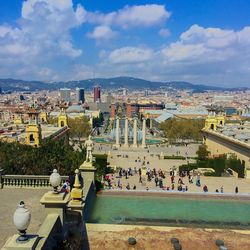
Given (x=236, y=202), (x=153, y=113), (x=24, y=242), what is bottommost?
(x=153, y=113)

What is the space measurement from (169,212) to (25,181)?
19.3 feet

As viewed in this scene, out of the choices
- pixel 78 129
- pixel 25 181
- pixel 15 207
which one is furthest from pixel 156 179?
pixel 78 129

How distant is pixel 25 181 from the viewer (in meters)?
14.9

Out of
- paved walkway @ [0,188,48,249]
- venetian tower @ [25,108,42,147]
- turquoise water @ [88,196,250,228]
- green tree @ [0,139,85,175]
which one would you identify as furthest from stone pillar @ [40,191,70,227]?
venetian tower @ [25,108,42,147]

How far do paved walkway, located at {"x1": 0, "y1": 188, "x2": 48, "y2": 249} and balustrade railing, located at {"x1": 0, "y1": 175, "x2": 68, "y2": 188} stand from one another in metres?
0.31

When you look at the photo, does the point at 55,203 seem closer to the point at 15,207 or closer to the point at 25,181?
the point at 15,207

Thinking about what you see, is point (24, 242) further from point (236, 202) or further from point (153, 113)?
point (153, 113)

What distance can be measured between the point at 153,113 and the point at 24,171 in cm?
13780

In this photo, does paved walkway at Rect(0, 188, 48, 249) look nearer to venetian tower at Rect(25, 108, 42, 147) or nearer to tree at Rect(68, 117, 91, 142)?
venetian tower at Rect(25, 108, 42, 147)

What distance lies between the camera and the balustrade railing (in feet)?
48.4

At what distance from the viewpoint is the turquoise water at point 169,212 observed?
1183 cm

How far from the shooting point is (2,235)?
9922mm

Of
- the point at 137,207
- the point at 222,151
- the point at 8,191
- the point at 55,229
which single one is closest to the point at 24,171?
the point at 8,191

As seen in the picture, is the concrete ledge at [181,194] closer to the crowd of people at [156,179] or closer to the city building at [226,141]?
the crowd of people at [156,179]
